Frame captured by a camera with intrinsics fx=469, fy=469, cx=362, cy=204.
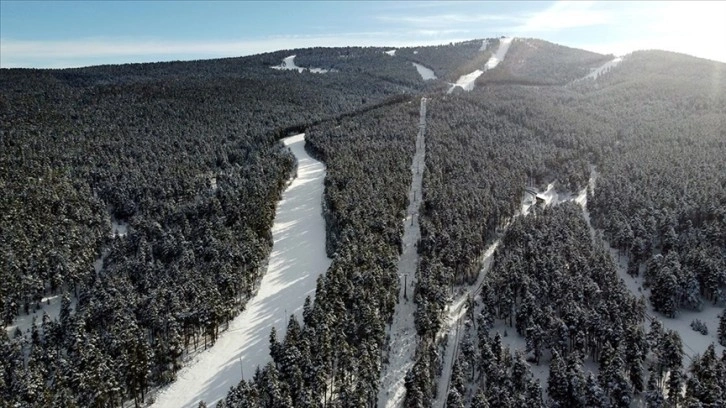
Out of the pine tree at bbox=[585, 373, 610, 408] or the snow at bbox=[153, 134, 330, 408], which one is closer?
the pine tree at bbox=[585, 373, 610, 408]

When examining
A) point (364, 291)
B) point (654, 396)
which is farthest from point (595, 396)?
point (364, 291)

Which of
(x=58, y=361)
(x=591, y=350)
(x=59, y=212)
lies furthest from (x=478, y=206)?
(x=59, y=212)

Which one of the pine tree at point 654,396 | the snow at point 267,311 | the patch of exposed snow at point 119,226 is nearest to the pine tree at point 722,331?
the pine tree at point 654,396

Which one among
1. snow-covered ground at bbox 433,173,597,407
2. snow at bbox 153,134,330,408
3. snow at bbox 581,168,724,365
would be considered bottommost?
snow at bbox 581,168,724,365

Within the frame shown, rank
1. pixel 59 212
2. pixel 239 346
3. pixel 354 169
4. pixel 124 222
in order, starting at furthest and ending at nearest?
pixel 354 169, pixel 124 222, pixel 59 212, pixel 239 346

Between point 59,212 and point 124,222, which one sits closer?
point 59,212

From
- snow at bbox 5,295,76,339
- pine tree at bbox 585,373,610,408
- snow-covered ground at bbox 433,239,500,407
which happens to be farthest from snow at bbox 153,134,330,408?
pine tree at bbox 585,373,610,408

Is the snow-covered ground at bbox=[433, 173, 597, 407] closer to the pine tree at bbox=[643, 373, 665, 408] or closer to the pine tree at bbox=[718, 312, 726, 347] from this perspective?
the pine tree at bbox=[643, 373, 665, 408]

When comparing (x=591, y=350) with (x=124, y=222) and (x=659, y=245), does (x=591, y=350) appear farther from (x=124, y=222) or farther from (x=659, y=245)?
(x=124, y=222)
